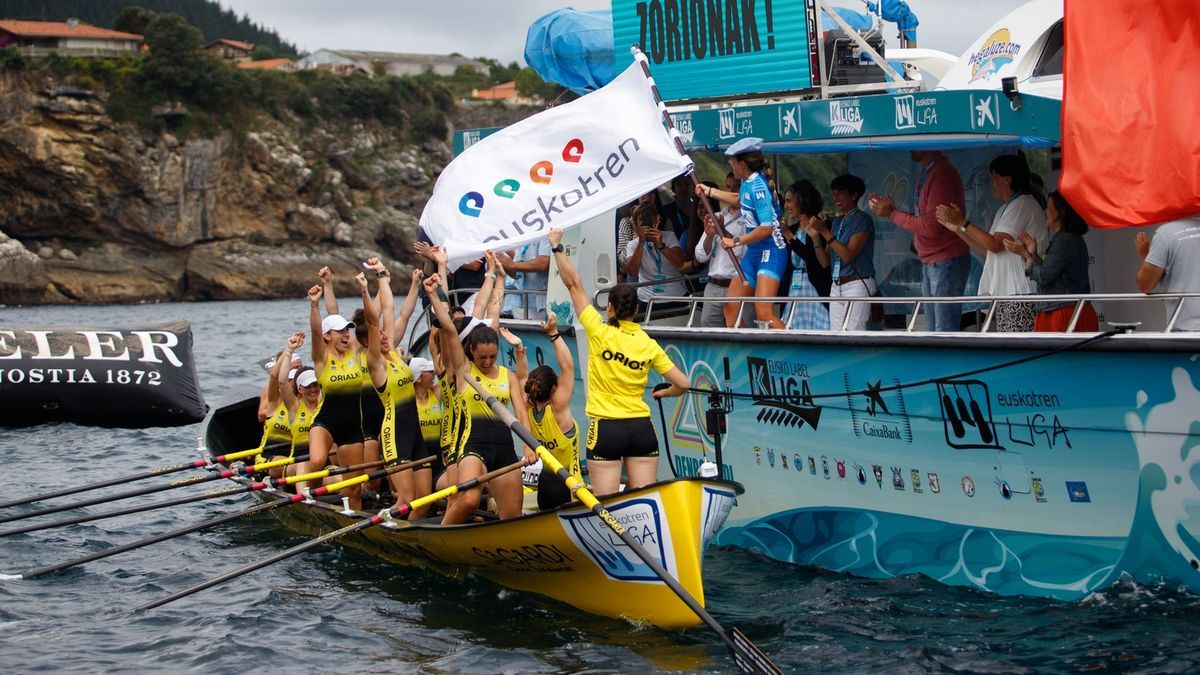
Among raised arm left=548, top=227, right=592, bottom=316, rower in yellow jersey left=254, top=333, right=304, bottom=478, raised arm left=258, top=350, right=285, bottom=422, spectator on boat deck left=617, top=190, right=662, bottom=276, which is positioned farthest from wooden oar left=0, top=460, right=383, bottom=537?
raised arm left=548, top=227, right=592, bottom=316

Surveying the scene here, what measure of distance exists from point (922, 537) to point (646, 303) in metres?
4.11

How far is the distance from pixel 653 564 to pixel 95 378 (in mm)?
14795

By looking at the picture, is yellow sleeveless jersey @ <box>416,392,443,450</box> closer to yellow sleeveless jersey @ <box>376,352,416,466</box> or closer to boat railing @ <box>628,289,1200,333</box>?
yellow sleeveless jersey @ <box>376,352,416,466</box>

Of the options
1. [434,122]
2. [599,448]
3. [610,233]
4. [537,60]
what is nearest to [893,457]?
[599,448]

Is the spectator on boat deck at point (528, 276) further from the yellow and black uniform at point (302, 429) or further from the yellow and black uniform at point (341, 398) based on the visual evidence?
the yellow and black uniform at point (302, 429)

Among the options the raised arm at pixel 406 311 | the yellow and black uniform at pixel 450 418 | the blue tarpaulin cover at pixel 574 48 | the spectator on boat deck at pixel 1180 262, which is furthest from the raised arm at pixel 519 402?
the blue tarpaulin cover at pixel 574 48

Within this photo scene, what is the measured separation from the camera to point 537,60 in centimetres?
1558

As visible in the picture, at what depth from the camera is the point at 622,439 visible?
9875mm

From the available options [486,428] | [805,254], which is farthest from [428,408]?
[805,254]

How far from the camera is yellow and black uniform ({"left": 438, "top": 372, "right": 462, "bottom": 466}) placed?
10930 millimetres

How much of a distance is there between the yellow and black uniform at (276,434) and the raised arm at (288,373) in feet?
1.00

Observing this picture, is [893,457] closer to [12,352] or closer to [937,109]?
[937,109]

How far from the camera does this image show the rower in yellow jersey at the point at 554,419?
10.4 m

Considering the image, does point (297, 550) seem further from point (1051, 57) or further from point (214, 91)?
point (214, 91)
